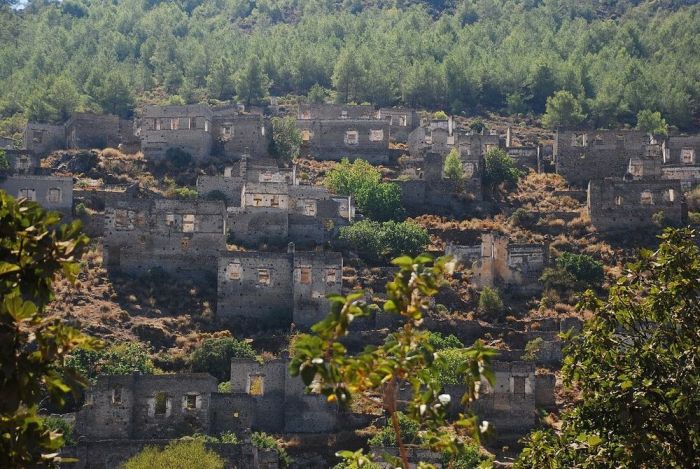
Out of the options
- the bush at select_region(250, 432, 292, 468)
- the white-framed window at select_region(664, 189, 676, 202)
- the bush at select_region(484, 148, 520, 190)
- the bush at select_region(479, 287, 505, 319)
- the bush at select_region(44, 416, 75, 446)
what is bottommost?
the bush at select_region(250, 432, 292, 468)

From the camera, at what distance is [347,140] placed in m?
81.1

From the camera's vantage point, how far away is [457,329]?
56.9m

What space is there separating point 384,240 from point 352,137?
17489 mm

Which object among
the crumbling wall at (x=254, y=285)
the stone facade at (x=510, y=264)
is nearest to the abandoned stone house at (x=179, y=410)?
the crumbling wall at (x=254, y=285)

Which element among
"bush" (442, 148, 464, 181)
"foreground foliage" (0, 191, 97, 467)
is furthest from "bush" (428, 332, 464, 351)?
"foreground foliage" (0, 191, 97, 467)

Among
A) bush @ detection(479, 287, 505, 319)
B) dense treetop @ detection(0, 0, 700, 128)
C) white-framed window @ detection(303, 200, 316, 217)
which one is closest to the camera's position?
bush @ detection(479, 287, 505, 319)

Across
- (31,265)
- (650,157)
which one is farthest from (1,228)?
(650,157)

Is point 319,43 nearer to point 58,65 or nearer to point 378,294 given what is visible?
point 58,65

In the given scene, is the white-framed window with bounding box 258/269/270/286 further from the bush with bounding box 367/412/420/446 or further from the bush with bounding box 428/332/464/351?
the bush with bounding box 367/412/420/446

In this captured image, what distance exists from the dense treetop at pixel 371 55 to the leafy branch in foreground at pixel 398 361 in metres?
76.7

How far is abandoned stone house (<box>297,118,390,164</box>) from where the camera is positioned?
80.8 meters

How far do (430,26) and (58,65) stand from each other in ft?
149

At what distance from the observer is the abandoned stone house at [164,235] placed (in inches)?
2404

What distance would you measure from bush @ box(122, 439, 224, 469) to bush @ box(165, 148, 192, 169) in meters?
31.3
